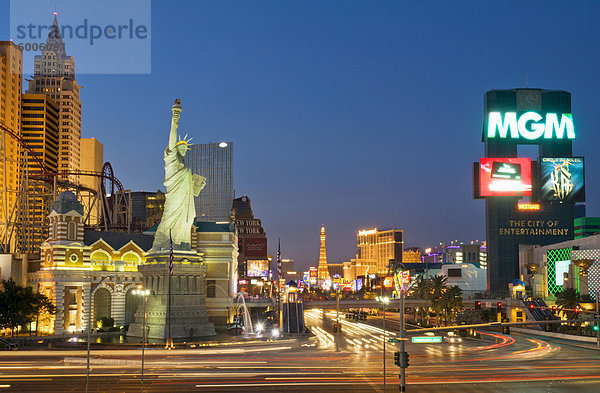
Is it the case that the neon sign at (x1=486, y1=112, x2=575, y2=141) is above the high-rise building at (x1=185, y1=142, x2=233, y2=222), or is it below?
above

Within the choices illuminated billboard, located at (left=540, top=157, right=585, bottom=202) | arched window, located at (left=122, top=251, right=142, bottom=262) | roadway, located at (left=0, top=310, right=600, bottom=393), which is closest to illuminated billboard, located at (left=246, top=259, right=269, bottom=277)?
illuminated billboard, located at (left=540, top=157, right=585, bottom=202)

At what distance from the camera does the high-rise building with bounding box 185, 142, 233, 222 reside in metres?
166

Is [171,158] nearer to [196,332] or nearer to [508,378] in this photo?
[196,332]

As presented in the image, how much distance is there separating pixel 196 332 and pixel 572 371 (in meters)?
47.6

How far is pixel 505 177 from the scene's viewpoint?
397 feet

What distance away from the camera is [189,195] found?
83.9 meters

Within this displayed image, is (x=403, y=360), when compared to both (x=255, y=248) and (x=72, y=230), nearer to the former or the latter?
(x=72, y=230)

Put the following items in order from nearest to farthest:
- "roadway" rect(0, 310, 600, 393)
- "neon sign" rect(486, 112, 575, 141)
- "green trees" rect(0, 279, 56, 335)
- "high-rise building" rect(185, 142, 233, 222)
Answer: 1. "roadway" rect(0, 310, 600, 393)
2. "green trees" rect(0, 279, 56, 335)
3. "neon sign" rect(486, 112, 575, 141)
4. "high-rise building" rect(185, 142, 233, 222)

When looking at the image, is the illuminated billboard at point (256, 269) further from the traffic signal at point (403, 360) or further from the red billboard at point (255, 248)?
the traffic signal at point (403, 360)

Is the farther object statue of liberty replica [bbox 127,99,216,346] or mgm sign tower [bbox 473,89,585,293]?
mgm sign tower [bbox 473,89,585,293]

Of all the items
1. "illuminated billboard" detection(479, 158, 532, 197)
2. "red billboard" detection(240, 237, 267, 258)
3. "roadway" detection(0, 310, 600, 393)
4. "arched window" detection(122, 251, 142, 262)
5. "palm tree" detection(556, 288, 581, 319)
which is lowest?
"roadway" detection(0, 310, 600, 393)

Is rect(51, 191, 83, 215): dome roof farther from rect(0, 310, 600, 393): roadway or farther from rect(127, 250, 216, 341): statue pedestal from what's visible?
rect(0, 310, 600, 393): roadway

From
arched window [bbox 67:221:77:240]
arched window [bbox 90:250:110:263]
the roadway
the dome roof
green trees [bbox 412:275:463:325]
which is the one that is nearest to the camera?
the roadway

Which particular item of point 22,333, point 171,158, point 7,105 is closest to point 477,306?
point 171,158
